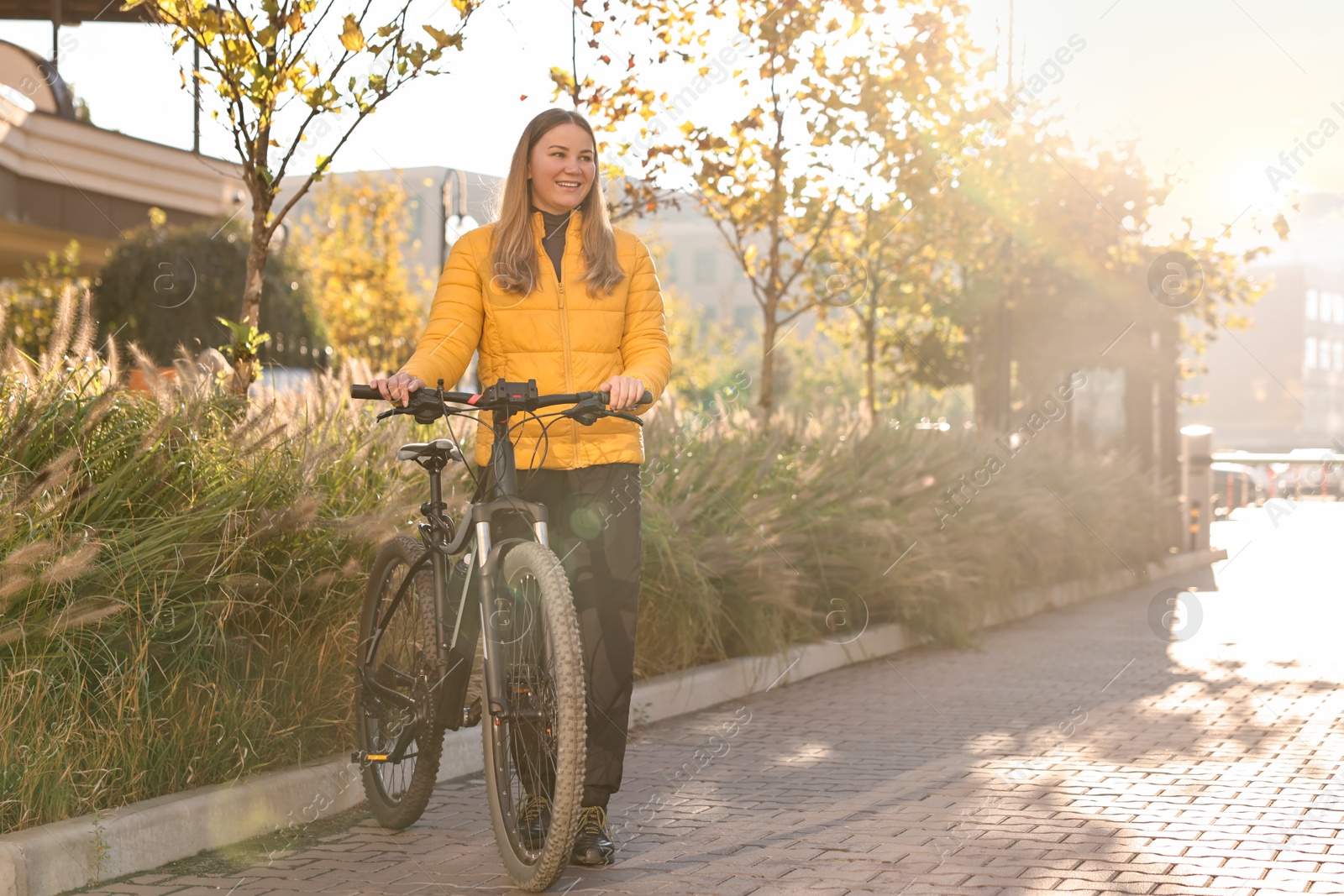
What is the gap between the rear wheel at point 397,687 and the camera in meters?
4.82

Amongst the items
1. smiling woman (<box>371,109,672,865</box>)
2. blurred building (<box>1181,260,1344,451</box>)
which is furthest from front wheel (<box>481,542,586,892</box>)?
blurred building (<box>1181,260,1344,451</box>)

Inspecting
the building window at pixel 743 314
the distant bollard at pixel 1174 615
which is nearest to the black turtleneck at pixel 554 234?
the distant bollard at pixel 1174 615

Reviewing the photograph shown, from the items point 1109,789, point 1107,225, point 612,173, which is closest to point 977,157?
point 1107,225

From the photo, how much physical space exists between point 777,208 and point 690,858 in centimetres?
793

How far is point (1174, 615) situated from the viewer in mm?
11859

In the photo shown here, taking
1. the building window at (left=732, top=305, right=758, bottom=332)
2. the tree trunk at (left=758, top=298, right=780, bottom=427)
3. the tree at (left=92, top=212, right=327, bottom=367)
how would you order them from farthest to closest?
the building window at (left=732, top=305, right=758, bottom=332) → the tree at (left=92, top=212, right=327, bottom=367) → the tree trunk at (left=758, top=298, right=780, bottom=427)

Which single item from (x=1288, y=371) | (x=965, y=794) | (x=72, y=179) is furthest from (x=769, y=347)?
(x=1288, y=371)

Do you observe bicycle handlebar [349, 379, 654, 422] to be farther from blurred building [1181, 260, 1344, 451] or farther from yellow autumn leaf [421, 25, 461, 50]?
blurred building [1181, 260, 1344, 451]

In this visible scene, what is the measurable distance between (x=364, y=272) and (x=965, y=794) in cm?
2627

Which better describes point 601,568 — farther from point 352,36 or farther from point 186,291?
point 186,291

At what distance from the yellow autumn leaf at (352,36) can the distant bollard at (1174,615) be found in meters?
6.41

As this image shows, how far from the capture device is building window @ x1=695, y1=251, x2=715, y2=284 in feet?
308

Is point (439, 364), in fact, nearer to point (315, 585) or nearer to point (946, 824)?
point (315, 585)

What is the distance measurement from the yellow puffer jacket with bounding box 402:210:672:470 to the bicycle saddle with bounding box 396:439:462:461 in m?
0.10
